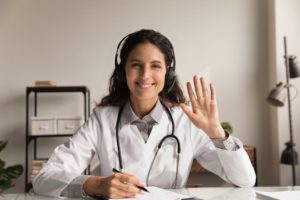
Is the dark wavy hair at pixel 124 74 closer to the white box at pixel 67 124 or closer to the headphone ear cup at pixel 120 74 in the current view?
the headphone ear cup at pixel 120 74

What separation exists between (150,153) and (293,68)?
1.95m

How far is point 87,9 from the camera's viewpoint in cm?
322

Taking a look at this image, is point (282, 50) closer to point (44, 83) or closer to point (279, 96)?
point (279, 96)

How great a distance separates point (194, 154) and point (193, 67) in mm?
1976

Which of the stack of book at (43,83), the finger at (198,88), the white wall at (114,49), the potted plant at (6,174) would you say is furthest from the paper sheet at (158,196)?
the white wall at (114,49)

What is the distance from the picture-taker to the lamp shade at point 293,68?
2756mm

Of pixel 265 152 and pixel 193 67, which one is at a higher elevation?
pixel 193 67

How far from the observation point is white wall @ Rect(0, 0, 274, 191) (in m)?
3.17

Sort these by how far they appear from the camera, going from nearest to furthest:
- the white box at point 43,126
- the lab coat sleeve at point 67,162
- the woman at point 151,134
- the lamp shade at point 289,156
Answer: the lab coat sleeve at point 67,162
the woman at point 151,134
the lamp shade at point 289,156
the white box at point 43,126

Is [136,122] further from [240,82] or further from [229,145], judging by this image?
[240,82]

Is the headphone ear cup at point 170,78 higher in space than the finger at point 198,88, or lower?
higher

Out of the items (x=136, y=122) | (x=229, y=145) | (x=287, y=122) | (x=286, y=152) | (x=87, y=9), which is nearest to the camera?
(x=229, y=145)

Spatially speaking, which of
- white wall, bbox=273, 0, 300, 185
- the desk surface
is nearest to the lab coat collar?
the desk surface

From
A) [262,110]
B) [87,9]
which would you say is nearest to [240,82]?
[262,110]
